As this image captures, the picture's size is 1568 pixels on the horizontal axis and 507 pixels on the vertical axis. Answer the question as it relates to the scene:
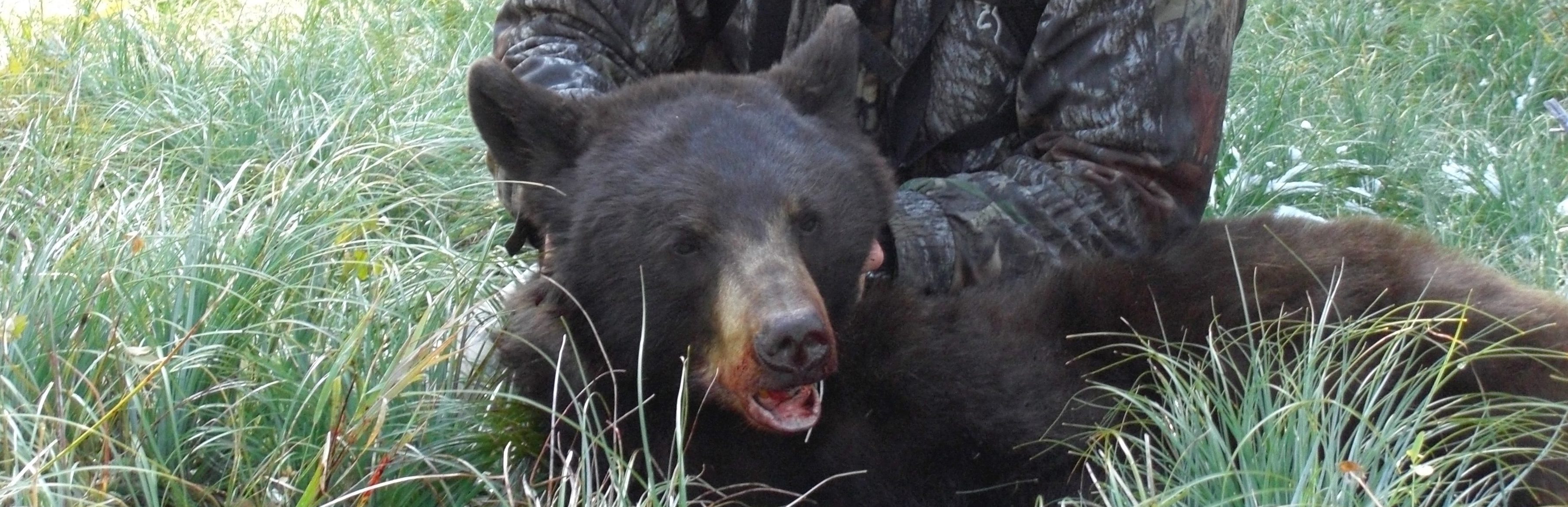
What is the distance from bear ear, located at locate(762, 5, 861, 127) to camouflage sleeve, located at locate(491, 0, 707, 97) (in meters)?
0.83

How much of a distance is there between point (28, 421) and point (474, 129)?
2261 mm

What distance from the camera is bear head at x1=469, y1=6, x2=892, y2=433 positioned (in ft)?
8.39

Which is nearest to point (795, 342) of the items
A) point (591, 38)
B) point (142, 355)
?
point (142, 355)

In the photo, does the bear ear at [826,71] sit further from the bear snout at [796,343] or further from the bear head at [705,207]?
the bear snout at [796,343]

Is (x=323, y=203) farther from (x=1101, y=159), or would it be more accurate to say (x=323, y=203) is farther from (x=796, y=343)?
(x=1101, y=159)

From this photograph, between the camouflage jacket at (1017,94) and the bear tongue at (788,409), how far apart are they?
0.57m

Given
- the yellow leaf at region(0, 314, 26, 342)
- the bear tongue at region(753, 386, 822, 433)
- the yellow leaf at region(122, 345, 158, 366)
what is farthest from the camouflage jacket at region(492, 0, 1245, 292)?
the yellow leaf at region(0, 314, 26, 342)

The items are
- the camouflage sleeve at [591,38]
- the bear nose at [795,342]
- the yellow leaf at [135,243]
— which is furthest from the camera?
the camouflage sleeve at [591,38]

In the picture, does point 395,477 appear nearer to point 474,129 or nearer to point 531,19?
point 531,19

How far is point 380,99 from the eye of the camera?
4.83m

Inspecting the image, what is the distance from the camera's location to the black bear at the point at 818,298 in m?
2.62

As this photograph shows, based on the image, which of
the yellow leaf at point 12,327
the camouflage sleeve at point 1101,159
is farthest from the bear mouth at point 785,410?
the yellow leaf at point 12,327

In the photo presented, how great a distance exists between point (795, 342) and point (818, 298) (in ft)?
0.41

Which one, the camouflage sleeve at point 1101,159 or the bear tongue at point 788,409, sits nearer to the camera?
the bear tongue at point 788,409
